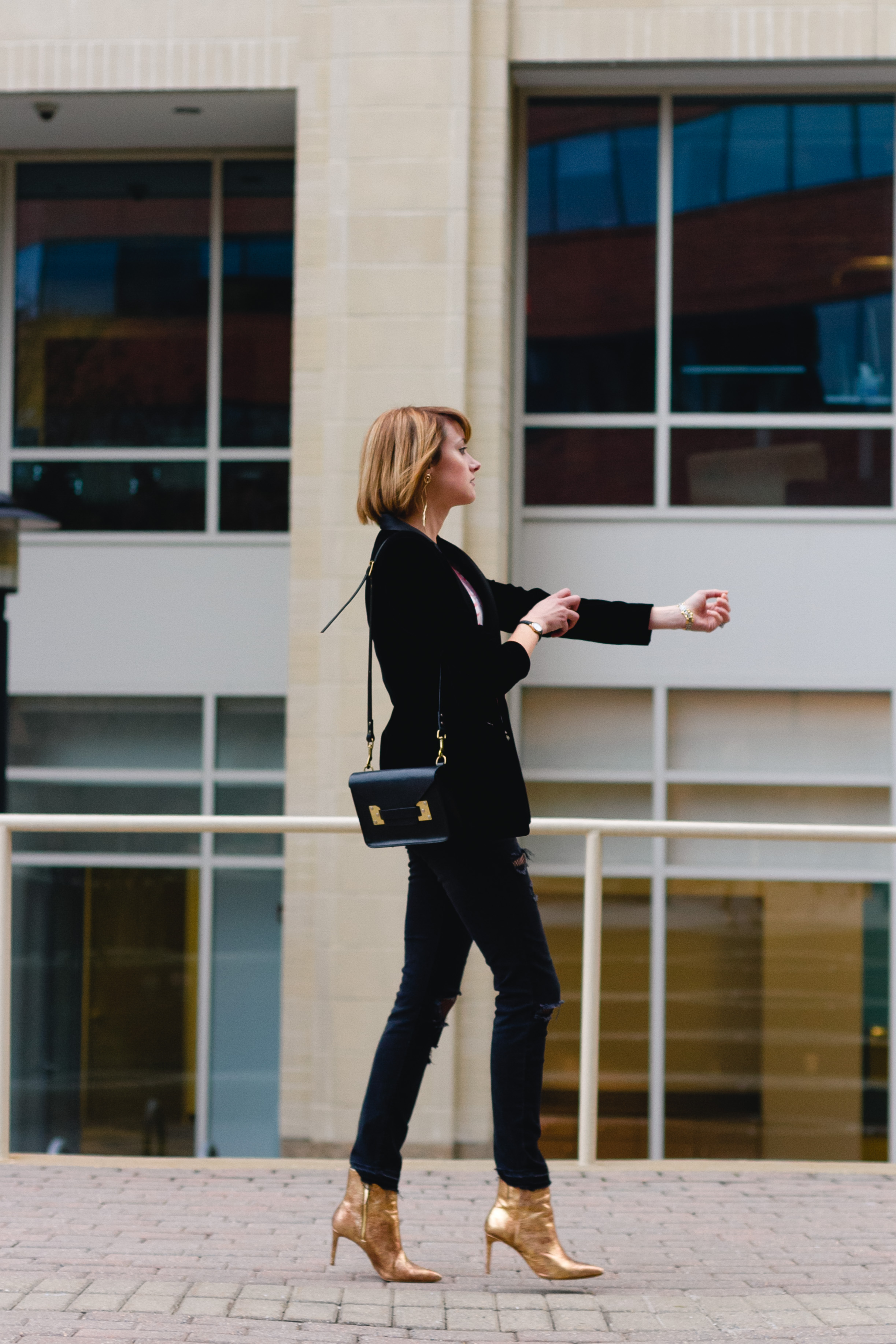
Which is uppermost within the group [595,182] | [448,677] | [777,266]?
[595,182]

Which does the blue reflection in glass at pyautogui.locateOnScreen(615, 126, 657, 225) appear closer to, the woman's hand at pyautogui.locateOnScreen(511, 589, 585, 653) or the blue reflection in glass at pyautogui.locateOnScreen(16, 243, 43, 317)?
the blue reflection in glass at pyautogui.locateOnScreen(16, 243, 43, 317)

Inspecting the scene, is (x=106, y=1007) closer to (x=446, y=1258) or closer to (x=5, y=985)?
(x=5, y=985)

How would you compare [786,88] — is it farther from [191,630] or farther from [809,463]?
[191,630]

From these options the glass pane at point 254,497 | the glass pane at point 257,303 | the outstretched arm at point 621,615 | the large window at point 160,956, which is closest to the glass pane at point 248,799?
the large window at point 160,956

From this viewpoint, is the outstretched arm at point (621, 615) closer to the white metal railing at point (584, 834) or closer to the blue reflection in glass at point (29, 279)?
the white metal railing at point (584, 834)

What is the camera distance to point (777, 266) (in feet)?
28.7

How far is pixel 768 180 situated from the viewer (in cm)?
871

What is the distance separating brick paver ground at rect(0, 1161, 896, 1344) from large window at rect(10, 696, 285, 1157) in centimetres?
459

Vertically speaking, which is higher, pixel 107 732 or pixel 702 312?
pixel 702 312

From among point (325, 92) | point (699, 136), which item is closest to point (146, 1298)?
point (325, 92)

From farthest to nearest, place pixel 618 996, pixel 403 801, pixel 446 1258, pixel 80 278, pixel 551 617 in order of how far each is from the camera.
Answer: pixel 80 278, pixel 618 996, pixel 446 1258, pixel 551 617, pixel 403 801

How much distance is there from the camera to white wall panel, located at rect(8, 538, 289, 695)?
9.23 meters

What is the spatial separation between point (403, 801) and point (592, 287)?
6249mm

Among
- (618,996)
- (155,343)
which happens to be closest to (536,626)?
(618,996)
